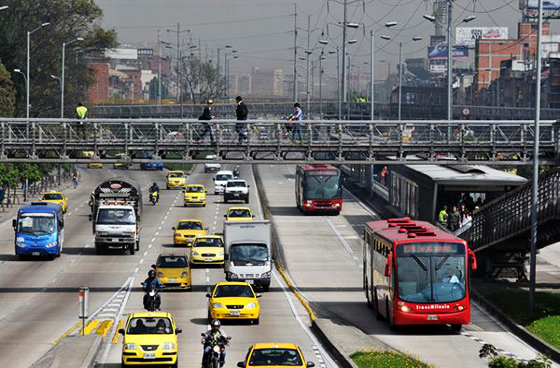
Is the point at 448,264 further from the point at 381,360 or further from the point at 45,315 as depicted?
the point at 45,315

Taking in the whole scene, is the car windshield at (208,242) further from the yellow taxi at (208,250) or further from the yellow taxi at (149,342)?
the yellow taxi at (149,342)

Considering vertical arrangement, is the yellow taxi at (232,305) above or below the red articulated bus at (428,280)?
below

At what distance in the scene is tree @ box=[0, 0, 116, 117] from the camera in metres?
131

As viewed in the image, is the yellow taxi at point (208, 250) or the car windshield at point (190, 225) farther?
the car windshield at point (190, 225)

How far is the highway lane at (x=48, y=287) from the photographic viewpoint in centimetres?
3778

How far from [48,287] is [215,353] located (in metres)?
25.7

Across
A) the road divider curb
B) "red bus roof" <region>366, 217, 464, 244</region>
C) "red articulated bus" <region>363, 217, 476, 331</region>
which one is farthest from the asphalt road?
"red bus roof" <region>366, 217, 464, 244</region>

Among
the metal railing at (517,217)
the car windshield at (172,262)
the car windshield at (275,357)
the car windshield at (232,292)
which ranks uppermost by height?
the metal railing at (517,217)

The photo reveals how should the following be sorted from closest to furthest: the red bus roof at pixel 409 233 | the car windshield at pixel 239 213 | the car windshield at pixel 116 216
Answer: the red bus roof at pixel 409 233 < the car windshield at pixel 116 216 < the car windshield at pixel 239 213

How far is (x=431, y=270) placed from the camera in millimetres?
39219

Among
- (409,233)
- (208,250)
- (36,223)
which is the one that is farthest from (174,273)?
(409,233)

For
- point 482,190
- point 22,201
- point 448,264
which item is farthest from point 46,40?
point 448,264

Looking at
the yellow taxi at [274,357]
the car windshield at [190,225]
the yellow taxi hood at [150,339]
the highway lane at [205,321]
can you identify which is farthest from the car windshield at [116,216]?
the yellow taxi at [274,357]

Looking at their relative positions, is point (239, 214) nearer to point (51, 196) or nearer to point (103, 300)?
point (51, 196)
